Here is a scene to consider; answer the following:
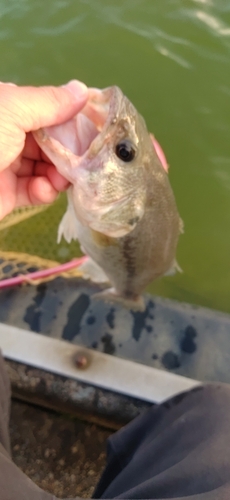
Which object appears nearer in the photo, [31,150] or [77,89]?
[77,89]

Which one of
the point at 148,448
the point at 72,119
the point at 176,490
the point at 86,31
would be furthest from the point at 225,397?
the point at 86,31

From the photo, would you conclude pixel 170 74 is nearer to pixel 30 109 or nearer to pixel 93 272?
pixel 93 272

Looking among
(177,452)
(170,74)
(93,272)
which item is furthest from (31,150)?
(170,74)

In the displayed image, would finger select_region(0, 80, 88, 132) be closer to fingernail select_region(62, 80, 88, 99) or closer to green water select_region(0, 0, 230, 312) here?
fingernail select_region(62, 80, 88, 99)

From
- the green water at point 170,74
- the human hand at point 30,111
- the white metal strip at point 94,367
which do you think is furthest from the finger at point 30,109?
the green water at point 170,74

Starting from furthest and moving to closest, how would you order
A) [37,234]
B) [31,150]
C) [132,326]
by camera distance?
[37,234], [132,326], [31,150]

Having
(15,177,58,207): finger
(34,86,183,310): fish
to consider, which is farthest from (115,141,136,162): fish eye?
(15,177,58,207): finger

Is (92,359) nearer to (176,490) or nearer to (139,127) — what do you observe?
(176,490)
